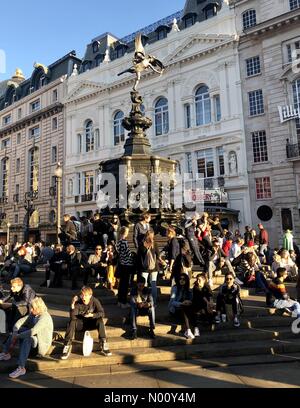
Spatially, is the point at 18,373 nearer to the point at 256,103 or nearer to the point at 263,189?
the point at 263,189

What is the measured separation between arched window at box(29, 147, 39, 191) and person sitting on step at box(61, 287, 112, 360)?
40.1m

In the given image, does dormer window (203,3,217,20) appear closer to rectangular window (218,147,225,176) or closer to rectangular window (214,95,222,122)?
rectangular window (214,95,222,122)

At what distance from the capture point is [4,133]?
2037 inches

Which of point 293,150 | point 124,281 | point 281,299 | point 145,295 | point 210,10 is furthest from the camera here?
point 210,10

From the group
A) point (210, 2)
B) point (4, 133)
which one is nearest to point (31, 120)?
point (4, 133)

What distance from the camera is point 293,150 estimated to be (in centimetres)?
2531

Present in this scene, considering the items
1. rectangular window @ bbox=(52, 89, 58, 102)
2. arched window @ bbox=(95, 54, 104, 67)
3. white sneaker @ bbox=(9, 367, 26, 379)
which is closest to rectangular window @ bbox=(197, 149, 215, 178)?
arched window @ bbox=(95, 54, 104, 67)

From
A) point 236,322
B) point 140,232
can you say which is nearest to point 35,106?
point 140,232

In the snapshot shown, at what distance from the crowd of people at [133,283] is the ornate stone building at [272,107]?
13956 mm

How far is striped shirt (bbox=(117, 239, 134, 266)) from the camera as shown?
329 inches

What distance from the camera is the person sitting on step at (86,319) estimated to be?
6.45 m

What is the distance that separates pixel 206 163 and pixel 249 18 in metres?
12.2

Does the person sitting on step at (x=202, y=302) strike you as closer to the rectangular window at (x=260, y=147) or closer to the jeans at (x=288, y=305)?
the jeans at (x=288, y=305)
